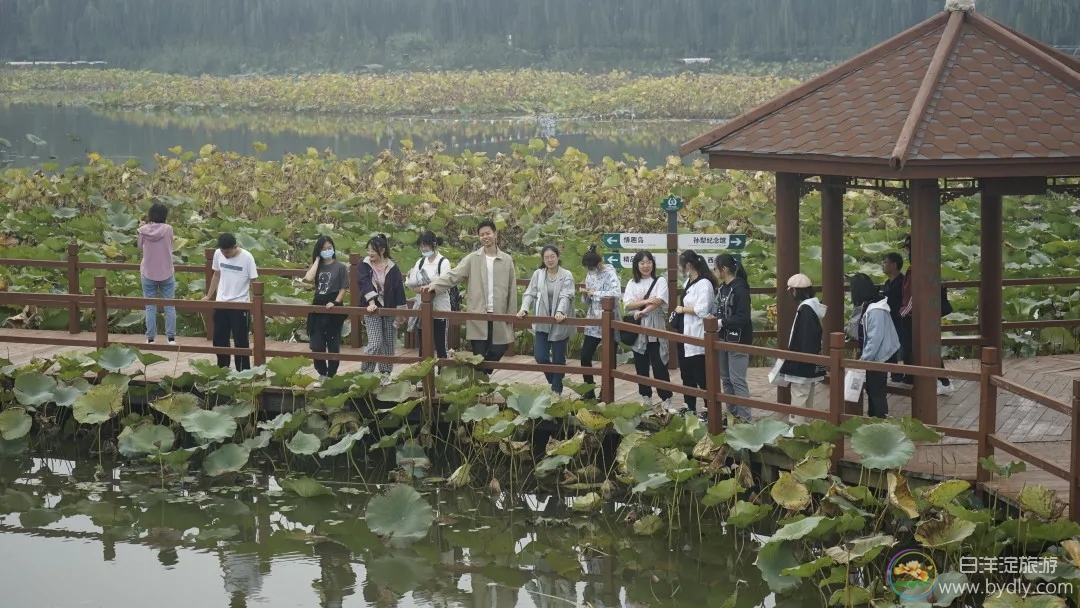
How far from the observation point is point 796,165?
33.2 ft

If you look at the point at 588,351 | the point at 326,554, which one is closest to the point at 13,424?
the point at 326,554

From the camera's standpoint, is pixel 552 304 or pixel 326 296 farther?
pixel 326 296

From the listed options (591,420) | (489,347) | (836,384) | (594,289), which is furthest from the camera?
(489,347)

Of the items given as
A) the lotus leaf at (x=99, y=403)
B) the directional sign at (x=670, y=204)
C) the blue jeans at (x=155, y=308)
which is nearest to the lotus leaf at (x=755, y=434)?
the directional sign at (x=670, y=204)

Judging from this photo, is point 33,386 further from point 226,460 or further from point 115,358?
point 226,460

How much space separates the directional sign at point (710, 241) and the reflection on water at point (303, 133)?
25.3 meters

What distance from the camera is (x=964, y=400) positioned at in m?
10.8

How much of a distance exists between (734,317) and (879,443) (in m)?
1.66

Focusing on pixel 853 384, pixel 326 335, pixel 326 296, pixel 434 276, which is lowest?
pixel 853 384

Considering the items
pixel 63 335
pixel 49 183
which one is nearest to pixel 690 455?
pixel 63 335

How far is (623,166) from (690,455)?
52.0 feet

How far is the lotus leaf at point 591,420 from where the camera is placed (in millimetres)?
10008

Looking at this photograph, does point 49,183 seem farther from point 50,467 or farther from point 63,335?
point 50,467

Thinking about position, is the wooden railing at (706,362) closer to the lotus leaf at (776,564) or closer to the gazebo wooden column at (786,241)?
the gazebo wooden column at (786,241)
